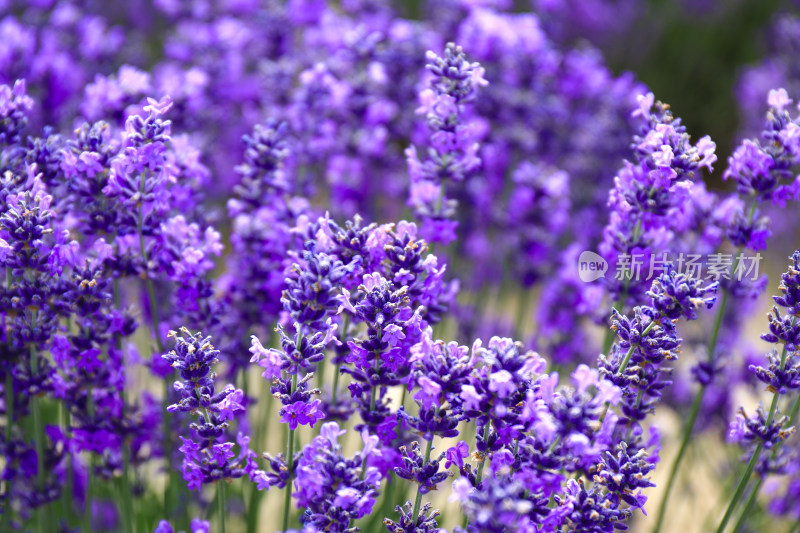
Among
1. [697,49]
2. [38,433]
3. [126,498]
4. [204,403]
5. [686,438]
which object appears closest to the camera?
[204,403]

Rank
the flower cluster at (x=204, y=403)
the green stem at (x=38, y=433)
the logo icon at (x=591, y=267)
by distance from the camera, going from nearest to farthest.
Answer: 1. the flower cluster at (x=204, y=403)
2. the green stem at (x=38, y=433)
3. the logo icon at (x=591, y=267)

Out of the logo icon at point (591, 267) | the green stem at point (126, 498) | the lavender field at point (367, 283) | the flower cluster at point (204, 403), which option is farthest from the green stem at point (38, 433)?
the logo icon at point (591, 267)

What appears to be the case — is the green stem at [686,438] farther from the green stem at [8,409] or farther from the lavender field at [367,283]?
the green stem at [8,409]

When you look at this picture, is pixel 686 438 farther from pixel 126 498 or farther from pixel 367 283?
pixel 126 498

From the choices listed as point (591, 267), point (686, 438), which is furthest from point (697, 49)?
point (686, 438)

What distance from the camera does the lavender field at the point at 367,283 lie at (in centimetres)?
175

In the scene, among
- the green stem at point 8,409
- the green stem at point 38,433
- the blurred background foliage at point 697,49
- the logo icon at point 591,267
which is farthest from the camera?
the blurred background foliage at point 697,49

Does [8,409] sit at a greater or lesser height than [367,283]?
lesser

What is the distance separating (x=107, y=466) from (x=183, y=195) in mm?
967

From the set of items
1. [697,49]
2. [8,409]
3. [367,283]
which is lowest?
[8,409]

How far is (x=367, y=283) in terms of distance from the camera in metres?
1.77

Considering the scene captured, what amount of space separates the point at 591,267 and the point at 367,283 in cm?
134

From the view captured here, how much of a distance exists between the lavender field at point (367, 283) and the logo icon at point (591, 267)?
0.04ft

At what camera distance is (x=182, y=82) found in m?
3.19
